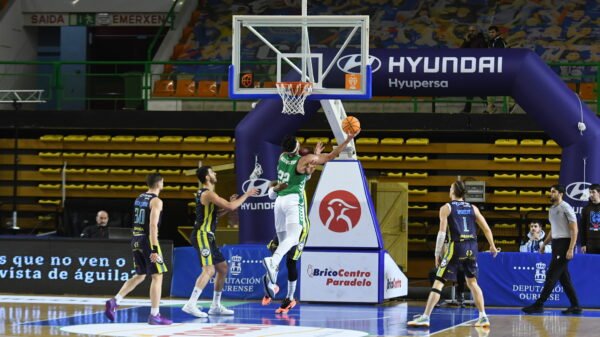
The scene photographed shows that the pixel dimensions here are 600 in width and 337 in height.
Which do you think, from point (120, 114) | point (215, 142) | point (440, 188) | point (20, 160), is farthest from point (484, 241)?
point (20, 160)

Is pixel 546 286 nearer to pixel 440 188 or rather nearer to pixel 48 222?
pixel 440 188

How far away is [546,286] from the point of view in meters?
18.4

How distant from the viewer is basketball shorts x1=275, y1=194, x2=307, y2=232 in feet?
55.8

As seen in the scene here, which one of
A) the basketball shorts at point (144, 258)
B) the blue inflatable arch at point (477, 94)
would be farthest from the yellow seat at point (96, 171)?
the basketball shorts at point (144, 258)

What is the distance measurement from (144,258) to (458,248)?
161 inches

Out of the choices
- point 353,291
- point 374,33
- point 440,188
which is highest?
point 374,33

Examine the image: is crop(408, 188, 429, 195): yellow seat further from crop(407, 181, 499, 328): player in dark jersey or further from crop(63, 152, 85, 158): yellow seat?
crop(407, 181, 499, 328): player in dark jersey

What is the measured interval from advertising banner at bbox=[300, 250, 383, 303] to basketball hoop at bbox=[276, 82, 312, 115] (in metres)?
2.73

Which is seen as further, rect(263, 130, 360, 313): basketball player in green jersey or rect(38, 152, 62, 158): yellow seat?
rect(38, 152, 62, 158): yellow seat

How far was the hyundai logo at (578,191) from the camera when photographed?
19906 millimetres

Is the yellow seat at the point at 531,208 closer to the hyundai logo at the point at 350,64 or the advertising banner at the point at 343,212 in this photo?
the hyundai logo at the point at 350,64

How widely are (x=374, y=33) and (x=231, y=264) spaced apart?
1232 cm

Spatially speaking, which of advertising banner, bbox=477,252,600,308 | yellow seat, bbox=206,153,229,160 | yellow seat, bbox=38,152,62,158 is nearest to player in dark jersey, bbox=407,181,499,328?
advertising banner, bbox=477,252,600,308

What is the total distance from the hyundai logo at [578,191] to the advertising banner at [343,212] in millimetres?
3305
